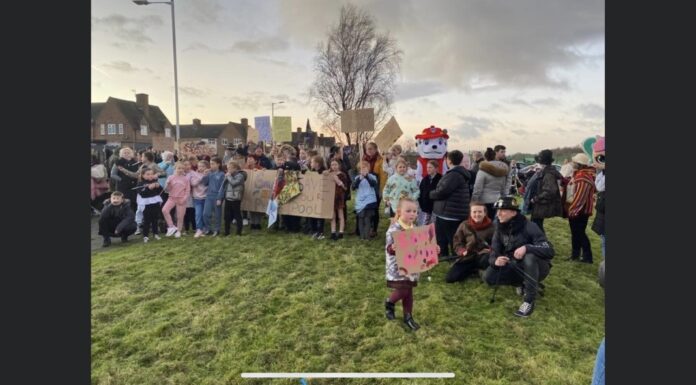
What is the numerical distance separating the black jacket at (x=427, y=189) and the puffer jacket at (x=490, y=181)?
47 cm

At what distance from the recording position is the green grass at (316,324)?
114 inches

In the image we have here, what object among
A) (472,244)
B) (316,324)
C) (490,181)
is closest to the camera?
(316,324)

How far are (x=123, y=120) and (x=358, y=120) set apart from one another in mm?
3158

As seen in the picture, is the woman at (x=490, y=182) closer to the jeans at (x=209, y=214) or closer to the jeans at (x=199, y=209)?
the jeans at (x=209, y=214)

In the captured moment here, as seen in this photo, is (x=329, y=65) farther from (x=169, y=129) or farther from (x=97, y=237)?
(x=97, y=237)

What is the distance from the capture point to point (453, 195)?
4367 mm

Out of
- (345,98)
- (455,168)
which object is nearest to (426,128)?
(455,168)

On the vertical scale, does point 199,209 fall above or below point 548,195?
below

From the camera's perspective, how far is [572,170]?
4648mm

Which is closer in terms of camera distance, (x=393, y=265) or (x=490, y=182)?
(x=393, y=265)

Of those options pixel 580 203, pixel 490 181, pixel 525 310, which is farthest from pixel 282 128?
pixel 525 310

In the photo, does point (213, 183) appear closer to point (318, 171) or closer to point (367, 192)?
point (318, 171)

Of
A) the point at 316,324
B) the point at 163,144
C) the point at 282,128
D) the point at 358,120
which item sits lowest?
the point at 316,324

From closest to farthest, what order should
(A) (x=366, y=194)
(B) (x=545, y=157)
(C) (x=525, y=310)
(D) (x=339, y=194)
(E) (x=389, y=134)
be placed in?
(C) (x=525, y=310)
(B) (x=545, y=157)
(E) (x=389, y=134)
(A) (x=366, y=194)
(D) (x=339, y=194)
